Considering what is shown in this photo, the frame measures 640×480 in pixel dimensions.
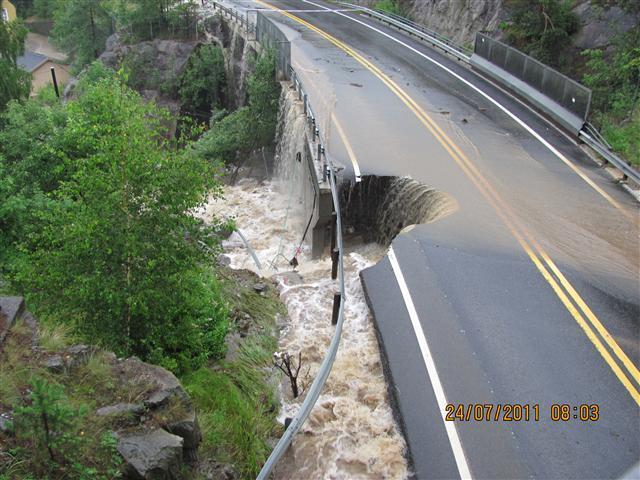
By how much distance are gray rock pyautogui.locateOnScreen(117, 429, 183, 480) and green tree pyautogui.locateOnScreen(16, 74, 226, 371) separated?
218cm

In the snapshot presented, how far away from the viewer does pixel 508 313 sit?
989 cm

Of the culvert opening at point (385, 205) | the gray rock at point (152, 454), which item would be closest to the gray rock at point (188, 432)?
the gray rock at point (152, 454)

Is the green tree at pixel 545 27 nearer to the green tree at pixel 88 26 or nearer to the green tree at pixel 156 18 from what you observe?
the green tree at pixel 156 18

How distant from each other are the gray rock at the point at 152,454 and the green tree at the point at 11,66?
12954mm

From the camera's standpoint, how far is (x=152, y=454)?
643 centimetres

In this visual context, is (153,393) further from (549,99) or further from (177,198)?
(549,99)

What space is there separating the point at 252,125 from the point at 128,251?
1649 centimetres

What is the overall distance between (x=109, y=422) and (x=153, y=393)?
73 centimetres

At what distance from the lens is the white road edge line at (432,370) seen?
7406 mm

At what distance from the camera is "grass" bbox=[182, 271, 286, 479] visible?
7805 mm

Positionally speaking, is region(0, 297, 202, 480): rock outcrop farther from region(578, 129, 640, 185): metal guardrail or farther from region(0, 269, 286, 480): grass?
region(578, 129, 640, 185): metal guardrail

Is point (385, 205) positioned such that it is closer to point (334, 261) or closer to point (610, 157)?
point (334, 261)
